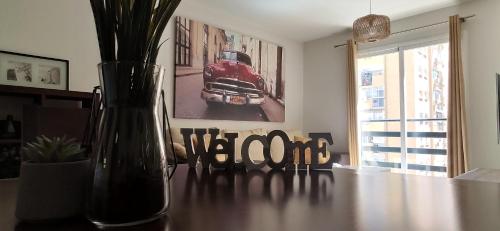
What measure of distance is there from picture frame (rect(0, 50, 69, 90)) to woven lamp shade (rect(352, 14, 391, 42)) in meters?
2.82

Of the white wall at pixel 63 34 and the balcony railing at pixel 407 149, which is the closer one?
the white wall at pixel 63 34

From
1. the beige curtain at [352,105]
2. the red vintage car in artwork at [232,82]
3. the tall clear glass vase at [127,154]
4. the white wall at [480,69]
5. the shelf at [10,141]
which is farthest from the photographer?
the beige curtain at [352,105]

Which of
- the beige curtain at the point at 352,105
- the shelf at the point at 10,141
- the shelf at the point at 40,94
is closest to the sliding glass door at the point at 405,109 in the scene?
the beige curtain at the point at 352,105

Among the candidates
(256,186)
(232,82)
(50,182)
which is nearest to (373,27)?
(232,82)

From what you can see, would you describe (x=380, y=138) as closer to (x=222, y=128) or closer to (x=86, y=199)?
(x=222, y=128)

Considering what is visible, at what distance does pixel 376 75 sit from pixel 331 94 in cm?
74

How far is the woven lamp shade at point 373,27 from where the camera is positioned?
2.80m

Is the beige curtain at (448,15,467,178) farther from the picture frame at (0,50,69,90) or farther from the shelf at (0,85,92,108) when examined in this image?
the picture frame at (0,50,69,90)

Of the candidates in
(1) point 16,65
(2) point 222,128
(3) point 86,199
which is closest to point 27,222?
(3) point 86,199

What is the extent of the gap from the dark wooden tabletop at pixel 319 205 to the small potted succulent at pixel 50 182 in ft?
0.07

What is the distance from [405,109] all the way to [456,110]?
704 mm

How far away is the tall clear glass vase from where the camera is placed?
1.35ft

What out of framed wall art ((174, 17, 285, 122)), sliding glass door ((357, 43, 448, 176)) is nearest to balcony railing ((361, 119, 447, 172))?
sliding glass door ((357, 43, 448, 176))

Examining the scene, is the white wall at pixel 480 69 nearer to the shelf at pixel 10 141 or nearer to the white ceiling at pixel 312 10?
the white ceiling at pixel 312 10
